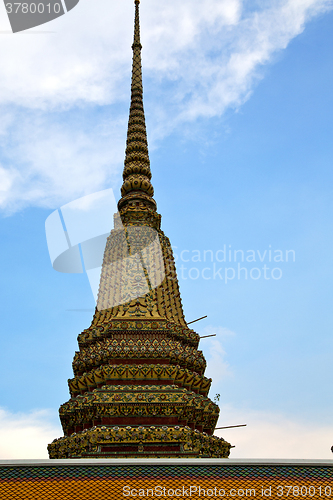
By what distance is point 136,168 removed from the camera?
2342 centimetres

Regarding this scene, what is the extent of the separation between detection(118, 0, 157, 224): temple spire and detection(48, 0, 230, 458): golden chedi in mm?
101

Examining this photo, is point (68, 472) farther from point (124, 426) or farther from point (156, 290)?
point (156, 290)

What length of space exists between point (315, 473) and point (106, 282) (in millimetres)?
12144

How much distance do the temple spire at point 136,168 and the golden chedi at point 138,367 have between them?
10 cm

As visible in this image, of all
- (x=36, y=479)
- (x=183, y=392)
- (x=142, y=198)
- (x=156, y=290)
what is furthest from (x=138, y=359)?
(x=142, y=198)

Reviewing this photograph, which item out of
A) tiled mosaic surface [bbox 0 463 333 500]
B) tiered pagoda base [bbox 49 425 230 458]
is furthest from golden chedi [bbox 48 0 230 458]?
tiled mosaic surface [bbox 0 463 333 500]

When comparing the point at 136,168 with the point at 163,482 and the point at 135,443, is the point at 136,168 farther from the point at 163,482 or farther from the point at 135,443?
the point at 163,482

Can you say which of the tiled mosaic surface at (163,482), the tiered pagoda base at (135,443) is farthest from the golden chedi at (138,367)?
the tiled mosaic surface at (163,482)

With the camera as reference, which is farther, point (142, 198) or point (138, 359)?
point (142, 198)

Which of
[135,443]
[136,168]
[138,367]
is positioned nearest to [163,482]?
[135,443]

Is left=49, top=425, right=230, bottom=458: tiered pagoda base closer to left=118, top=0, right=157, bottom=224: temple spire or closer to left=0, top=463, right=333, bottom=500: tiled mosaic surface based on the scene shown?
left=0, top=463, right=333, bottom=500: tiled mosaic surface

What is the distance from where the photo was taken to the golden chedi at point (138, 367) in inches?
567

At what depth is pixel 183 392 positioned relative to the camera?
15.4m

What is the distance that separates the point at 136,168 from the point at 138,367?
10.7 meters
